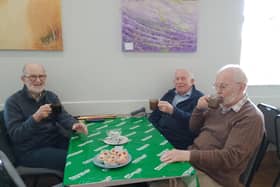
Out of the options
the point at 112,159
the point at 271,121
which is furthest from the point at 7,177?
the point at 271,121

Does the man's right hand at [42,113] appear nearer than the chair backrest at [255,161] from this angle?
No

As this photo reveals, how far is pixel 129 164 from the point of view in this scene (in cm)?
150

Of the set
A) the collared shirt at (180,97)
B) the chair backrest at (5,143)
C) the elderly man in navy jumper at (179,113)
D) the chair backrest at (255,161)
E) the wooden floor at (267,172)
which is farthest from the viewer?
the wooden floor at (267,172)

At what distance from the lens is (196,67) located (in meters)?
2.78

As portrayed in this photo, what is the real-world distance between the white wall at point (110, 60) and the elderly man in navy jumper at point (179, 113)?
10.2 inches

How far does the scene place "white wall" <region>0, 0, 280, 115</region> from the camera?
2482 mm

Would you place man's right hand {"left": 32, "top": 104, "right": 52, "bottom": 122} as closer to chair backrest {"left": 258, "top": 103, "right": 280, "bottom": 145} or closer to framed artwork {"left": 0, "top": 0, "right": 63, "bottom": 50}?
framed artwork {"left": 0, "top": 0, "right": 63, "bottom": 50}

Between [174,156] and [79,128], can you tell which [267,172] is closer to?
[174,156]

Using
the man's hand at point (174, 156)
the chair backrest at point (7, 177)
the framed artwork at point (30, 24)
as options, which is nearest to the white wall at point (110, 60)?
the framed artwork at point (30, 24)

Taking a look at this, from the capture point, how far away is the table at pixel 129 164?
52.9 inches

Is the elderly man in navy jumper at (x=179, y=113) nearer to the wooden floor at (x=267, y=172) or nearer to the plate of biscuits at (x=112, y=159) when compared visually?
the plate of biscuits at (x=112, y=159)

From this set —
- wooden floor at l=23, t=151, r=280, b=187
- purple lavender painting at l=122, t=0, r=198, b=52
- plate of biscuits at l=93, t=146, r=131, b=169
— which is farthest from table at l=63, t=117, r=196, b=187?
wooden floor at l=23, t=151, r=280, b=187

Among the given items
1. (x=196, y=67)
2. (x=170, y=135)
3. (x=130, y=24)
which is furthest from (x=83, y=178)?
(x=196, y=67)

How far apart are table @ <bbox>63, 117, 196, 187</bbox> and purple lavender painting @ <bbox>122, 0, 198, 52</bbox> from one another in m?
0.91
